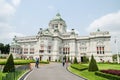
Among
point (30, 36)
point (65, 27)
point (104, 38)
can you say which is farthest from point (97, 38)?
point (30, 36)

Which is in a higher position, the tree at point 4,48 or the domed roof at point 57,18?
the domed roof at point 57,18

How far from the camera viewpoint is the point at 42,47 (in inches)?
3329

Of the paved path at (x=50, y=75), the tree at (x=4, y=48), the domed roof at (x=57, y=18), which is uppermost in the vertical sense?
the domed roof at (x=57, y=18)

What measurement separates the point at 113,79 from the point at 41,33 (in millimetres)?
68871

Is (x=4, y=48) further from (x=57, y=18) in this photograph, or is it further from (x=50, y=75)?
(x=50, y=75)

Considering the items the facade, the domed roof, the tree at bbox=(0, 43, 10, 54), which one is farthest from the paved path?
the tree at bbox=(0, 43, 10, 54)

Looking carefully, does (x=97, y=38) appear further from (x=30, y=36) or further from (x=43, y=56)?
(x=30, y=36)

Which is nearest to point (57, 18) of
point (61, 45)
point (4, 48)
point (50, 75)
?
point (61, 45)

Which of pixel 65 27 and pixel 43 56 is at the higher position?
pixel 65 27

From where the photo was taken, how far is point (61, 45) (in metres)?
93.3

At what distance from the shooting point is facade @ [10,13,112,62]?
272 ft

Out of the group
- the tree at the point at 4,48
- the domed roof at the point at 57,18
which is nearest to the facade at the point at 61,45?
the domed roof at the point at 57,18

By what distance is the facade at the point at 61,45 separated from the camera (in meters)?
82.9

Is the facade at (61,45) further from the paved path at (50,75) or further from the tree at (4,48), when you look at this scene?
the paved path at (50,75)
